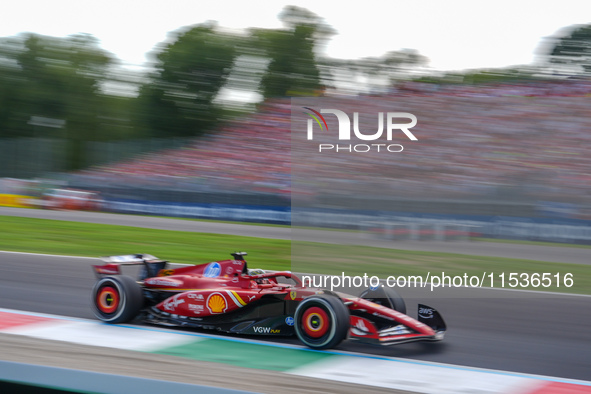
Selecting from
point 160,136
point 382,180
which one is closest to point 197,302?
point 382,180

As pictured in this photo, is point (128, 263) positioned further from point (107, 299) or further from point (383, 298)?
point (383, 298)

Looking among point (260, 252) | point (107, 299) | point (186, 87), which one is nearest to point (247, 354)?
point (107, 299)

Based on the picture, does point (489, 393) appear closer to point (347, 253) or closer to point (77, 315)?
point (347, 253)

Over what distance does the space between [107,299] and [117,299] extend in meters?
0.14

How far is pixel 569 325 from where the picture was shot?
589 centimetres

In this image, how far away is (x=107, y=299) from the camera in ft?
17.7

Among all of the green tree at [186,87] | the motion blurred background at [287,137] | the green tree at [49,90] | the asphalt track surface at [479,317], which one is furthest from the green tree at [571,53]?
the green tree at [49,90]

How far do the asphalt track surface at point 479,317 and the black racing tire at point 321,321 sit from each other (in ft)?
1.01

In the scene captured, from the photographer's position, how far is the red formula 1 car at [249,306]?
15.1 feet

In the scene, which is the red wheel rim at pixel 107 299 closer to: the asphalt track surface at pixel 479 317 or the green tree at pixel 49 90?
the asphalt track surface at pixel 479 317

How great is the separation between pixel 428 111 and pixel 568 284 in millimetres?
6143

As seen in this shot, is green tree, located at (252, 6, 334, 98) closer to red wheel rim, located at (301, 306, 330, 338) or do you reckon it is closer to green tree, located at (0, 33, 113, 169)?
green tree, located at (0, 33, 113, 169)

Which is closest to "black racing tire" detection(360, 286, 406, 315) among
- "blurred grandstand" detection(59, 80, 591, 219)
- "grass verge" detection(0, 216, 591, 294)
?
"grass verge" detection(0, 216, 591, 294)

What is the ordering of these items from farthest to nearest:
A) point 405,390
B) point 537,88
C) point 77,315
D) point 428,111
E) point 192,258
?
point 537,88 → point 428,111 → point 192,258 → point 77,315 → point 405,390
